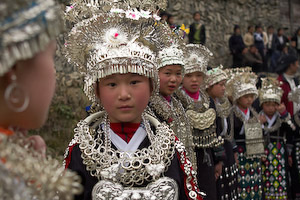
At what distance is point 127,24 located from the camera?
A: 2.64 meters

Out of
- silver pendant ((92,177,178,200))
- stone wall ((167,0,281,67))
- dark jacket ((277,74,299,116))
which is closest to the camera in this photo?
silver pendant ((92,177,178,200))

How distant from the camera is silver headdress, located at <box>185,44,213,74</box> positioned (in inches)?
182

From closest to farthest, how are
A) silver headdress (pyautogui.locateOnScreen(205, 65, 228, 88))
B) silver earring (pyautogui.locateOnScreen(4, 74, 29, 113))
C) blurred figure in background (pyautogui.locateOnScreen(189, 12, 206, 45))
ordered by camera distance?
silver earring (pyautogui.locateOnScreen(4, 74, 29, 113)) < silver headdress (pyautogui.locateOnScreen(205, 65, 228, 88)) < blurred figure in background (pyautogui.locateOnScreen(189, 12, 206, 45))

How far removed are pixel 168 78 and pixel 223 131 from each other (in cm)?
152

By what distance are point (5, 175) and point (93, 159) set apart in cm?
118

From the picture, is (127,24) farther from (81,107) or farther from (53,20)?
(81,107)

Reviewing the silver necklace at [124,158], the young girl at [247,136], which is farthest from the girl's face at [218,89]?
the silver necklace at [124,158]

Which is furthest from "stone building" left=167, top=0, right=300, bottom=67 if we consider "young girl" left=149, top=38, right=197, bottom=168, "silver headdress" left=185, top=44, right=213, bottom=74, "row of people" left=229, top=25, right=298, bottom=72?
"young girl" left=149, top=38, right=197, bottom=168

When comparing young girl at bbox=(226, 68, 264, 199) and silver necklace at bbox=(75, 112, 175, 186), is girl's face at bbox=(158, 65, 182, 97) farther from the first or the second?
young girl at bbox=(226, 68, 264, 199)

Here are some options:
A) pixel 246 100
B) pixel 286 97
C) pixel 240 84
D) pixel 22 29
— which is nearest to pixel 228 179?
pixel 246 100

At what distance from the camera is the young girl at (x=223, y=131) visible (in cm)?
493

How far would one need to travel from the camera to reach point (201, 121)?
4340 mm

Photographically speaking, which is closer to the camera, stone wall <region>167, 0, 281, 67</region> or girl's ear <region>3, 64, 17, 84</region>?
girl's ear <region>3, 64, 17, 84</region>

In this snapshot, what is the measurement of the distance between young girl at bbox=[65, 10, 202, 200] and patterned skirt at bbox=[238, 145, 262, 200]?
3.29m
